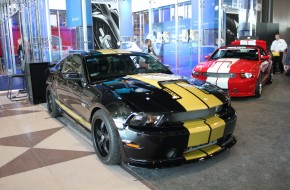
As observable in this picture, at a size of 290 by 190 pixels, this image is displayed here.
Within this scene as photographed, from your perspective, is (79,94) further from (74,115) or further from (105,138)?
(105,138)

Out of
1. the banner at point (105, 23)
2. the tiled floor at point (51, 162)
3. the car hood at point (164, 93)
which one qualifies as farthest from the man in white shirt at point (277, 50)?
the tiled floor at point (51, 162)

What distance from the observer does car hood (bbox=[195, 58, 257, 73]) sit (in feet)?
19.0

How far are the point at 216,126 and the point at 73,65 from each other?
219cm

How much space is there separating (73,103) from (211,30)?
8437mm

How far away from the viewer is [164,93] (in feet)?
9.33

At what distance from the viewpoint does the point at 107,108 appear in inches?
109

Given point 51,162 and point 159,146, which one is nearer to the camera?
point 159,146

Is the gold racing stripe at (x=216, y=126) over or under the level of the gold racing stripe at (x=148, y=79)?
under

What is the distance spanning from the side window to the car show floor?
91 centimetres

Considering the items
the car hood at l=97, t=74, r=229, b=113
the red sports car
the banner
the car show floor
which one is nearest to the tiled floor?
the car show floor

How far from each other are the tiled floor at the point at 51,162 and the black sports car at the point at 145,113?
191 mm

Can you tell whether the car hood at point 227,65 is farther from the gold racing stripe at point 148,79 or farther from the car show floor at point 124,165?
the gold racing stripe at point 148,79

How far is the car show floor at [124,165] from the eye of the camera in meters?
2.56

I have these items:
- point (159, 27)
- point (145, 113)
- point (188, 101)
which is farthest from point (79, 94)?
point (159, 27)
